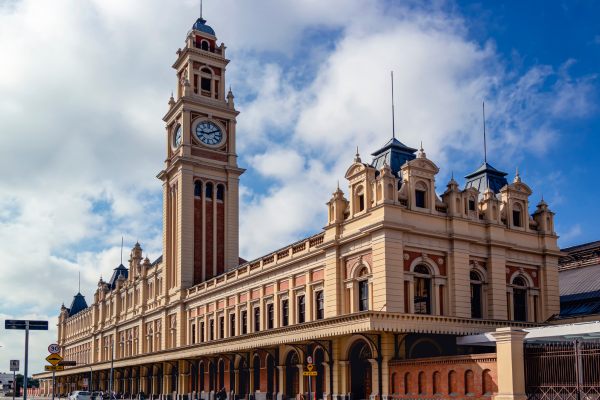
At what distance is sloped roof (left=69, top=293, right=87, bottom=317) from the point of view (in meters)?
124

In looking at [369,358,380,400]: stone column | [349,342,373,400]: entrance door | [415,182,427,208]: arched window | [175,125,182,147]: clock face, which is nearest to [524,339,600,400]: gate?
[369,358,380,400]: stone column

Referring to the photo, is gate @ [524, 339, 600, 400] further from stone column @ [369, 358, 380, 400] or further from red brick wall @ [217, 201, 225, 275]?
red brick wall @ [217, 201, 225, 275]

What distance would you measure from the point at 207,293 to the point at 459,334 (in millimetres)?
26188

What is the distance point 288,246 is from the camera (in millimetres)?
42531

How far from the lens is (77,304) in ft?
410

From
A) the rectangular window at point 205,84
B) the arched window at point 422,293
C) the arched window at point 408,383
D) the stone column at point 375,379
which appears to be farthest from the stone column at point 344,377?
the rectangular window at point 205,84

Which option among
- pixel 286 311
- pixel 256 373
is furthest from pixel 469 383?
pixel 256 373

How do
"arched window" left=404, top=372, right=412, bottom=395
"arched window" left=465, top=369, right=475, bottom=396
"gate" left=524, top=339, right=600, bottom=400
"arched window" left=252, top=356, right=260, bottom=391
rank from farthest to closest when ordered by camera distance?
"arched window" left=252, top=356, right=260, bottom=391 < "arched window" left=404, top=372, right=412, bottom=395 < "arched window" left=465, top=369, right=475, bottom=396 < "gate" left=524, top=339, right=600, bottom=400

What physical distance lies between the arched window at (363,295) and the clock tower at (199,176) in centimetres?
2826

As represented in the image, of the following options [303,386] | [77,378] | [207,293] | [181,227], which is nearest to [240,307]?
[207,293]

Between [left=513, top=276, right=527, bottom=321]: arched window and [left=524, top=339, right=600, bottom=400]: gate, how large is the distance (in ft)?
43.4

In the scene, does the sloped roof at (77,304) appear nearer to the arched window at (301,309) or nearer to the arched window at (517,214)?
the arched window at (301,309)

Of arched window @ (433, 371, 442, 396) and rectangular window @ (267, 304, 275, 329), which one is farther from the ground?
rectangular window @ (267, 304, 275, 329)

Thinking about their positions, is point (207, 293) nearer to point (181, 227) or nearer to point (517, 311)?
point (181, 227)
